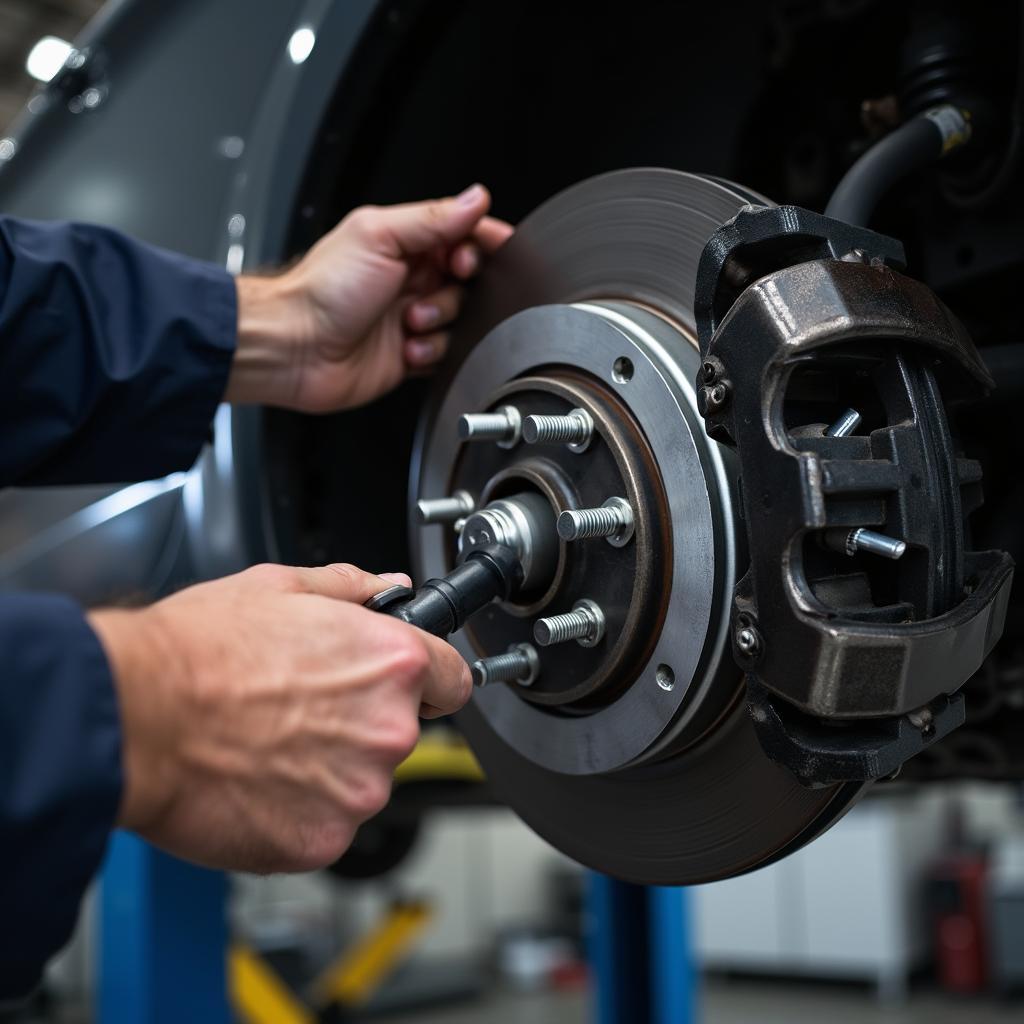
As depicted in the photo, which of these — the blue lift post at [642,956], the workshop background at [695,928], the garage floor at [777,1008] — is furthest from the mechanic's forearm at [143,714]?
the garage floor at [777,1008]

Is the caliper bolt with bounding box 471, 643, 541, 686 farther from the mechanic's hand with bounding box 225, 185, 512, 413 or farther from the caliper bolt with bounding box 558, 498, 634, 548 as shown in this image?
the mechanic's hand with bounding box 225, 185, 512, 413

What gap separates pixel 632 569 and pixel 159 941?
0.91 meters

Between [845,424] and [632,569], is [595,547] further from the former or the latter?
[845,424]

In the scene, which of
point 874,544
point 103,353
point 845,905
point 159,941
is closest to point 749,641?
point 874,544

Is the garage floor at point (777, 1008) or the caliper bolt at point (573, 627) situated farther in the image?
the garage floor at point (777, 1008)

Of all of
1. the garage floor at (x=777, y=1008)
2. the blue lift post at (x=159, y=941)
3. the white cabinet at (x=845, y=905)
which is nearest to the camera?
the blue lift post at (x=159, y=941)

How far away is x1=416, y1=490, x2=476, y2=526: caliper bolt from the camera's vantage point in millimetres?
609

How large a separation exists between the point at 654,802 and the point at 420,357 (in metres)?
0.37

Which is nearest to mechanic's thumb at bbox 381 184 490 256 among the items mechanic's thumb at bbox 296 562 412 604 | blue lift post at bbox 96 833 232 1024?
mechanic's thumb at bbox 296 562 412 604

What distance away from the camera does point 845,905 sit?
4.28 meters

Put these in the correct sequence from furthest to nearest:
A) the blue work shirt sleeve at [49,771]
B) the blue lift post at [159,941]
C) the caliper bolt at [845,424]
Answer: the blue lift post at [159,941] < the caliper bolt at [845,424] < the blue work shirt sleeve at [49,771]

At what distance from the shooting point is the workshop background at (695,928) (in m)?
4.02

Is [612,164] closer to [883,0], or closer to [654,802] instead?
[883,0]

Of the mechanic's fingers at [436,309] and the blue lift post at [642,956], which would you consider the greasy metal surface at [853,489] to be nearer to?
the mechanic's fingers at [436,309]
